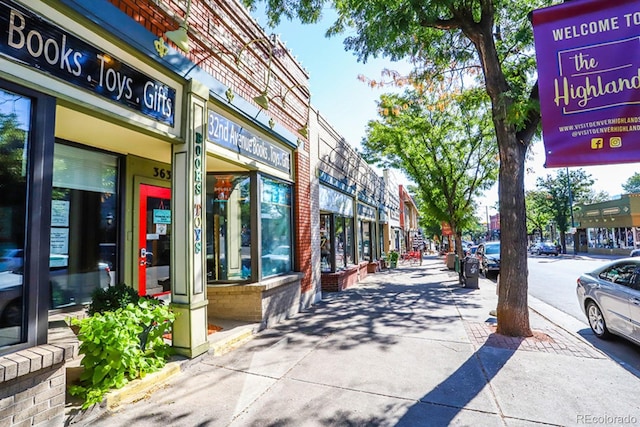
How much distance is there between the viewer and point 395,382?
13.6ft

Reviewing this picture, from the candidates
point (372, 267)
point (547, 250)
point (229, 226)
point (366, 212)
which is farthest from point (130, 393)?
point (547, 250)

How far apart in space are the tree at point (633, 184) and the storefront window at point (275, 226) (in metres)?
105

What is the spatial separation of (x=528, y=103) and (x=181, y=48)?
16.4 feet

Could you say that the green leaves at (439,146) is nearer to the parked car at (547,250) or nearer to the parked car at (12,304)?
the parked car at (12,304)

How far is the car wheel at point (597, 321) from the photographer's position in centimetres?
600

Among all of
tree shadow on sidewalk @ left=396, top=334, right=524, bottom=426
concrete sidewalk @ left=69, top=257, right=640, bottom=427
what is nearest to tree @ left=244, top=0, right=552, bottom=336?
concrete sidewalk @ left=69, top=257, right=640, bottom=427

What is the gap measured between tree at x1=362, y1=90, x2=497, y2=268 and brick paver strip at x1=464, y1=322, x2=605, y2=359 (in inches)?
404

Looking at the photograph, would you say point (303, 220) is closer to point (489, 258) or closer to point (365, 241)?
point (365, 241)

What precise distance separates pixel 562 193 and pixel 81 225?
49.2 m

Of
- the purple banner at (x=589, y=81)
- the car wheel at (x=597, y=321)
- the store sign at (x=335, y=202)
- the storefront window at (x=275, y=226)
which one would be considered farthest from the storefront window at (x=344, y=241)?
the purple banner at (x=589, y=81)

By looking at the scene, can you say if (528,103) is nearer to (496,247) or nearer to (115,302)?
(115,302)

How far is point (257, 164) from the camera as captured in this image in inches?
255

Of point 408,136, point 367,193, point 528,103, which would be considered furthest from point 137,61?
point 408,136

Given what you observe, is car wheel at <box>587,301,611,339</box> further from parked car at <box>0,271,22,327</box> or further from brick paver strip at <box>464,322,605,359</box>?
parked car at <box>0,271,22,327</box>
